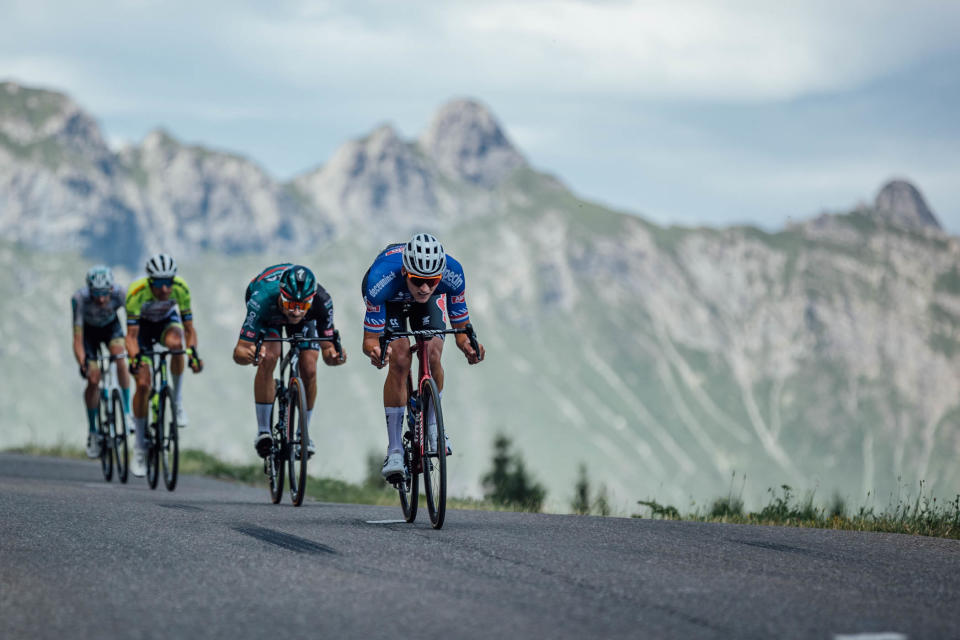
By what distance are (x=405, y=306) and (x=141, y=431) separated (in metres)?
5.93

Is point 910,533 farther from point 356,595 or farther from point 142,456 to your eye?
point 142,456

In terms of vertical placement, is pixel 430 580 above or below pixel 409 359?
below

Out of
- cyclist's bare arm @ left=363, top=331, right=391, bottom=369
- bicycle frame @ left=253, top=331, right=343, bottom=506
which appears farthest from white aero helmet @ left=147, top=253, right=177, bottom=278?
cyclist's bare arm @ left=363, top=331, right=391, bottom=369

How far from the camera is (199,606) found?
6.20 m

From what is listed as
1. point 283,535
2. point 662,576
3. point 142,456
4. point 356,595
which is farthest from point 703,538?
point 142,456

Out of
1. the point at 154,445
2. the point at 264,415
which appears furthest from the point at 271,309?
the point at 154,445

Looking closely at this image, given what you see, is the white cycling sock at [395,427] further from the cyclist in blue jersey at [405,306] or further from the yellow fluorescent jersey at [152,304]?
the yellow fluorescent jersey at [152,304]

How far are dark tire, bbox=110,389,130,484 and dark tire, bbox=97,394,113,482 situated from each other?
0.60ft

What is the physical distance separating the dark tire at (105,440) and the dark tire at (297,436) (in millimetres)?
4751

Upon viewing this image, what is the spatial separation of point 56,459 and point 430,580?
16227 millimetres

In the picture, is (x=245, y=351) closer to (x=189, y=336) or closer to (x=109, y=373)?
(x=189, y=336)

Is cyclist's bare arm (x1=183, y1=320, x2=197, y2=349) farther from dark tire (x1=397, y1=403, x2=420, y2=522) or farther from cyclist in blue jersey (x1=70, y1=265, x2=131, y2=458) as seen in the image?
dark tire (x1=397, y1=403, x2=420, y2=522)

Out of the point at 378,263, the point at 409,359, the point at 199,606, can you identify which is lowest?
the point at 199,606

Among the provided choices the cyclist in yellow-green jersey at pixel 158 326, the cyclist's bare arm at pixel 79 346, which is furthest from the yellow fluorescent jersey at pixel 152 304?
the cyclist's bare arm at pixel 79 346
